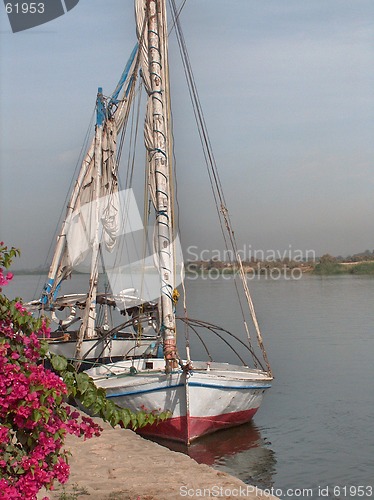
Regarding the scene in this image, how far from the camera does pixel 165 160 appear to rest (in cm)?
1547

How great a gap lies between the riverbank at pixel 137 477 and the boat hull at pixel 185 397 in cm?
272

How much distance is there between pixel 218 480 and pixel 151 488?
3.45 ft

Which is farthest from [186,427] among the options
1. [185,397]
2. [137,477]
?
[137,477]

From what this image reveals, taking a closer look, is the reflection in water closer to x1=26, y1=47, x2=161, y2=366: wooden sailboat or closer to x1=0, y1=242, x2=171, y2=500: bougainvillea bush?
x1=26, y1=47, x2=161, y2=366: wooden sailboat

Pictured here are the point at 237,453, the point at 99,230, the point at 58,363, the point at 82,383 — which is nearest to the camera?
the point at 58,363

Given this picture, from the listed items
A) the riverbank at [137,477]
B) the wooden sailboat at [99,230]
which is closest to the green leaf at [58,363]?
the riverbank at [137,477]

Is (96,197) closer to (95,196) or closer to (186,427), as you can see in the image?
(95,196)

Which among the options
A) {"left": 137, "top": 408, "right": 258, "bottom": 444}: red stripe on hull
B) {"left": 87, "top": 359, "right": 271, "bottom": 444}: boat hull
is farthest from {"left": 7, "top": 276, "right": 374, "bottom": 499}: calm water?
{"left": 87, "top": 359, "right": 271, "bottom": 444}: boat hull

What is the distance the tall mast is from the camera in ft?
49.1

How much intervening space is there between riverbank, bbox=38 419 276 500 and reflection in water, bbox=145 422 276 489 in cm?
257

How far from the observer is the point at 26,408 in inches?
194

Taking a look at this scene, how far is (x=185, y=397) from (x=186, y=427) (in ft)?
2.26

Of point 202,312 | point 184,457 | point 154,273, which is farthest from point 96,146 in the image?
point 202,312

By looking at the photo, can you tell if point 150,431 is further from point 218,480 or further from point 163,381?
point 218,480
